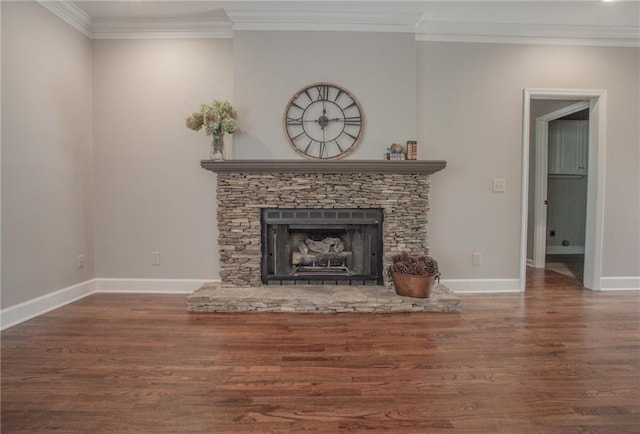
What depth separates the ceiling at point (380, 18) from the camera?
2799 mm

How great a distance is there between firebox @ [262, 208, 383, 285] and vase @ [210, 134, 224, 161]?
63cm

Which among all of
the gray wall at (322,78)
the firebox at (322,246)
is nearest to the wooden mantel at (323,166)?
the gray wall at (322,78)

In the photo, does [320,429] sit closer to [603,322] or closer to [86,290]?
[603,322]

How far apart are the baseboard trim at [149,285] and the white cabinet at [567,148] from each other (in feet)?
16.5

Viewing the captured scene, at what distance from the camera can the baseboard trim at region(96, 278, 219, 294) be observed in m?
3.22

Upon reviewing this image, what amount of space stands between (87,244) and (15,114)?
4.11 ft

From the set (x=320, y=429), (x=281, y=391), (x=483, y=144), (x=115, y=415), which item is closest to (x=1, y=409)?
(x=115, y=415)

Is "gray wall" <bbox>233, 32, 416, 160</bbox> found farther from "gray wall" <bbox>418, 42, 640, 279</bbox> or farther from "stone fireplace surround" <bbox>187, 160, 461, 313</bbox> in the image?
"gray wall" <bbox>418, 42, 640, 279</bbox>

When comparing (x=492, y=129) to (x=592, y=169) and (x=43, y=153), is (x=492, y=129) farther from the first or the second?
(x=43, y=153)

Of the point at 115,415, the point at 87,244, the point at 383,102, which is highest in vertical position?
the point at 383,102

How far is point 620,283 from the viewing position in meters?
3.35

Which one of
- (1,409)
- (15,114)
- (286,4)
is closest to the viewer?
(1,409)

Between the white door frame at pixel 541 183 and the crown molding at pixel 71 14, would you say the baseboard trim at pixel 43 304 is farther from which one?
the white door frame at pixel 541 183

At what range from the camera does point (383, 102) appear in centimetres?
302
